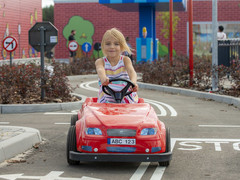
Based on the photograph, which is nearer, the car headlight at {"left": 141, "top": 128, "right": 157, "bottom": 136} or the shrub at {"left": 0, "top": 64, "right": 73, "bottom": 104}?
the car headlight at {"left": 141, "top": 128, "right": 157, "bottom": 136}

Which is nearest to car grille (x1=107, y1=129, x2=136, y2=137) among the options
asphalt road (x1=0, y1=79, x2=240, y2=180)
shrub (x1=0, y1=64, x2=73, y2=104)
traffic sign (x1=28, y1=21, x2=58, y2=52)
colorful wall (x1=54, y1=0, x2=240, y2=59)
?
asphalt road (x1=0, y1=79, x2=240, y2=180)

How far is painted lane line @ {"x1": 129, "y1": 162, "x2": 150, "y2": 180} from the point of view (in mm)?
6652

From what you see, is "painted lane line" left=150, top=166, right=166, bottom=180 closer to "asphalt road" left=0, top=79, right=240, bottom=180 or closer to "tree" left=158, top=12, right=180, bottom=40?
"asphalt road" left=0, top=79, right=240, bottom=180

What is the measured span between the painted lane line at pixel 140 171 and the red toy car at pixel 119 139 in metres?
0.17

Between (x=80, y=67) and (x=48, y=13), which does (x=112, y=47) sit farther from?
(x=48, y=13)

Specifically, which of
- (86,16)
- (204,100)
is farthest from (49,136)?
(86,16)

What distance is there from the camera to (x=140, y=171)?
699cm

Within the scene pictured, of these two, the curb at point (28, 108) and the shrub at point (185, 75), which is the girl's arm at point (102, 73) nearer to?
the curb at point (28, 108)

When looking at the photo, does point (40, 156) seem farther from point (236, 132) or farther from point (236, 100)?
point (236, 100)

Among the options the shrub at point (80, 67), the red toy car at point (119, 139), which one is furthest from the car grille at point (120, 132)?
the shrub at point (80, 67)

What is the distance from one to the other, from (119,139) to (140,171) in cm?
49

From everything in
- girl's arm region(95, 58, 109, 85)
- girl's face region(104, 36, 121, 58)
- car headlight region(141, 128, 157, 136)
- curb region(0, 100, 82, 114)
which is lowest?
curb region(0, 100, 82, 114)

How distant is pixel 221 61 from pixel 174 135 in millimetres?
13770

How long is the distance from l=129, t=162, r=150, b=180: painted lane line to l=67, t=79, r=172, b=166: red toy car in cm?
17
